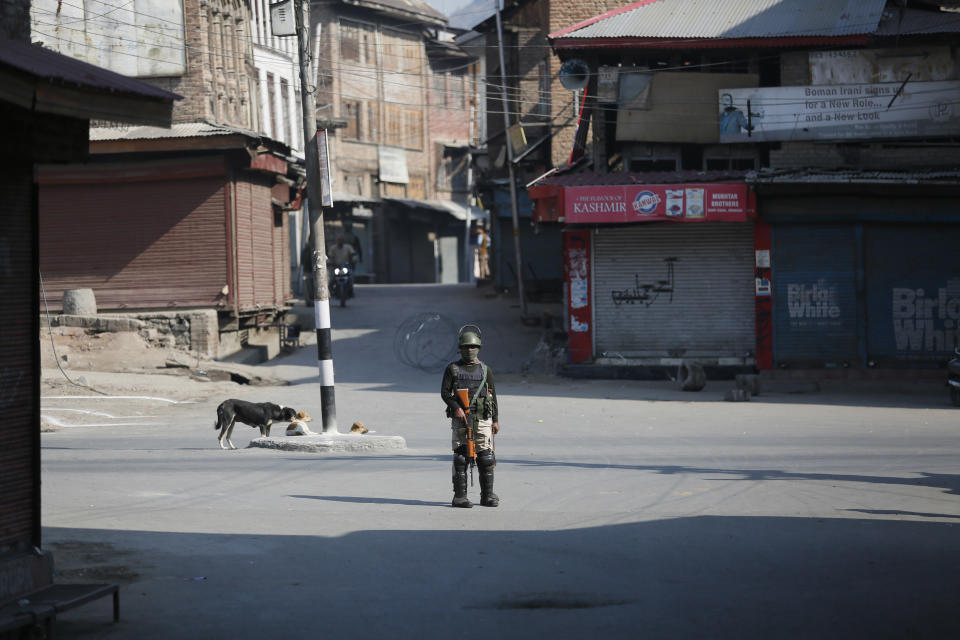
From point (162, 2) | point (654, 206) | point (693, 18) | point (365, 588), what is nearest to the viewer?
point (365, 588)

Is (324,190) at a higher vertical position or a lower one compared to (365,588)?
higher

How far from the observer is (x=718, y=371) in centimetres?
2414

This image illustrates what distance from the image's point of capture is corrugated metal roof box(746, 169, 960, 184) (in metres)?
22.3

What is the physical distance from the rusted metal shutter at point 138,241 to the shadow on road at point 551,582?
1796 centimetres

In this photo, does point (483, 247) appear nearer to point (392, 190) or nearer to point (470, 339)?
point (392, 190)

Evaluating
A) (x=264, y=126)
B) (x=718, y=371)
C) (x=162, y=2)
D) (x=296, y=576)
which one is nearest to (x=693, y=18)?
(x=718, y=371)

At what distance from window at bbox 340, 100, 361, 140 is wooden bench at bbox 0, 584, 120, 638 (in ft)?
147

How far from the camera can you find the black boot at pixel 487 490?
9852 mm

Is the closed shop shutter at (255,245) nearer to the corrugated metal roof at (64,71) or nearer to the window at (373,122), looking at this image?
the corrugated metal roof at (64,71)

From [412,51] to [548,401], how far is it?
118 feet

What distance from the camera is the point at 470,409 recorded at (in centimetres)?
971

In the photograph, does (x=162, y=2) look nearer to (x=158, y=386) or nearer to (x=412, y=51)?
(x=158, y=386)

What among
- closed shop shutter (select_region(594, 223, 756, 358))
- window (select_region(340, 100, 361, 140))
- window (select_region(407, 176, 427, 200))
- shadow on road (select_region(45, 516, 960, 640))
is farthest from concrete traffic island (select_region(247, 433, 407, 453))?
window (select_region(407, 176, 427, 200))

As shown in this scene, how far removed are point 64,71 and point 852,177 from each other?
19.6 m
